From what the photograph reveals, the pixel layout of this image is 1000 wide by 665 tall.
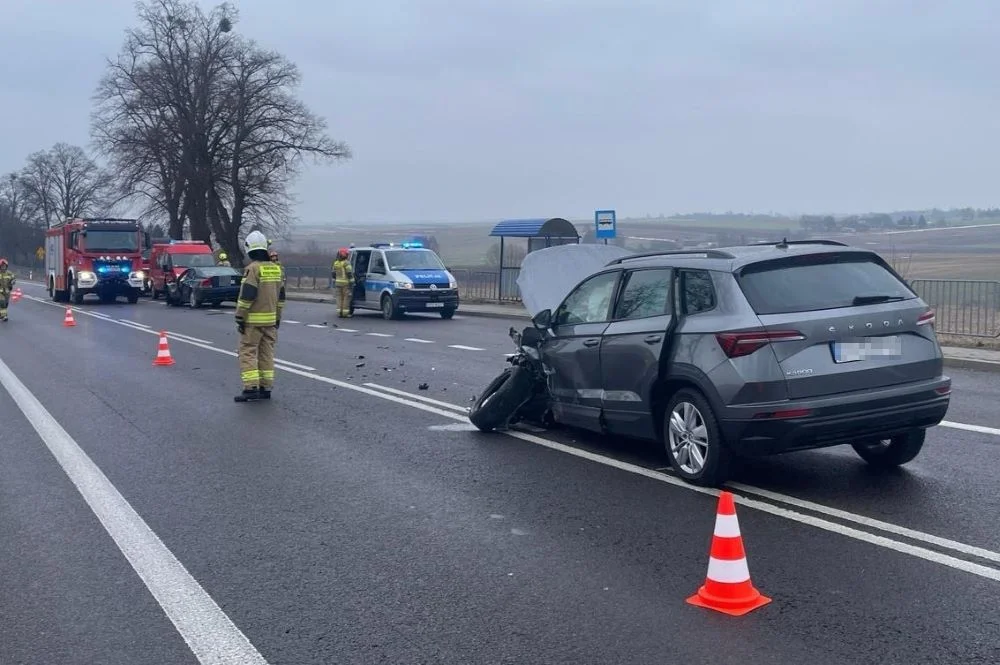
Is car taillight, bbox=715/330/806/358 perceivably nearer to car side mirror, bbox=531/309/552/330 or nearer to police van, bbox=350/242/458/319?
car side mirror, bbox=531/309/552/330

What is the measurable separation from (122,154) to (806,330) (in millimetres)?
53645

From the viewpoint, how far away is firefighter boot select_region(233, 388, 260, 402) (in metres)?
12.6

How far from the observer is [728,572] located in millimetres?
5164

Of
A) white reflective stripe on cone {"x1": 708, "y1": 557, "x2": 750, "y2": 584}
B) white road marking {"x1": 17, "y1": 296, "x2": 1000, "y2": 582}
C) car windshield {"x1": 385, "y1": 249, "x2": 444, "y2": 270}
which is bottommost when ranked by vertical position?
white road marking {"x1": 17, "y1": 296, "x2": 1000, "y2": 582}

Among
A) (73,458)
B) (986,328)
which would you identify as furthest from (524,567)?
(986,328)

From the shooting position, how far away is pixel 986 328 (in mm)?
17062

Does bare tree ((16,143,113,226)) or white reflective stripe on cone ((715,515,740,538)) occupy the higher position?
bare tree ((16,143,113,226))

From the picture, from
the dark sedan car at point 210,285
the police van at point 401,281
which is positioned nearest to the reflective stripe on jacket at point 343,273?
the police van at point 401,281

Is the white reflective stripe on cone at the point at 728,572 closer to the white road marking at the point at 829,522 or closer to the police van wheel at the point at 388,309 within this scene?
the white road marking at the point at 829,522

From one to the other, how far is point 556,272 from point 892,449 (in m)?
4.15

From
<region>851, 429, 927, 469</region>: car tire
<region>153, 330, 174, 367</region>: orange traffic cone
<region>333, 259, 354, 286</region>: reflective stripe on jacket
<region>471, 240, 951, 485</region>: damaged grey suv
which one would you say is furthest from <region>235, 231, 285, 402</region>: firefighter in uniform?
<region>333, 259, 354, 286</region>: reflective stripe on jacket

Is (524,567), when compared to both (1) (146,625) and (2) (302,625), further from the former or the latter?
(1) (146,625)

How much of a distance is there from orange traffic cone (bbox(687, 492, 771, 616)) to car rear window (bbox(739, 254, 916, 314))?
2.25 metres

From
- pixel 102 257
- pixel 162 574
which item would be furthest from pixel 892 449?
pixel 102 257
